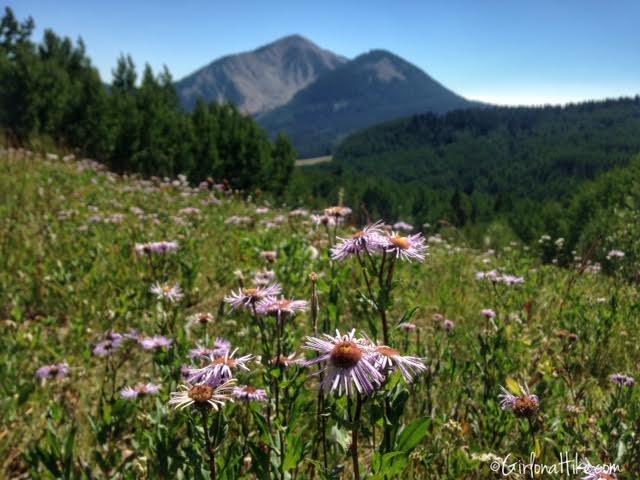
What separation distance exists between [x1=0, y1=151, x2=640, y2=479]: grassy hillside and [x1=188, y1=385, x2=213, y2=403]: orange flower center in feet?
0.64

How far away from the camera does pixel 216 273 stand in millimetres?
5258

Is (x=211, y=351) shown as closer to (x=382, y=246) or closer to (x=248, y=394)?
(x=248, y=394)

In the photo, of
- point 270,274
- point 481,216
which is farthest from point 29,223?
point 481,216

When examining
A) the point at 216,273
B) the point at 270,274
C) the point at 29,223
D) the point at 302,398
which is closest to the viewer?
the point at 302,398

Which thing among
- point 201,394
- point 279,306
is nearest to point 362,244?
point 279,306

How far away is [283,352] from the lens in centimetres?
229

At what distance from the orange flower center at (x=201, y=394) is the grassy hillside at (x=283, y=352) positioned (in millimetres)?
194

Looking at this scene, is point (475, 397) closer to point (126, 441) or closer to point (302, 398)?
point (302, 398)

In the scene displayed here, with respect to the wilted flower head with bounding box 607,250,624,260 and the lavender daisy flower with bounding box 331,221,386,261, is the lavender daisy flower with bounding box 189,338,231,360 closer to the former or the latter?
the lavender daisy flower with bounding box 331,221,386,261

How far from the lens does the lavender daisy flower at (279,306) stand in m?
1.90

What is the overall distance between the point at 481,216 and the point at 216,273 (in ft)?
406

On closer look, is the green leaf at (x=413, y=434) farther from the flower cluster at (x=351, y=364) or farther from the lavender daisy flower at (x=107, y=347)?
the lavender daisy flower at (x=107, y=347)

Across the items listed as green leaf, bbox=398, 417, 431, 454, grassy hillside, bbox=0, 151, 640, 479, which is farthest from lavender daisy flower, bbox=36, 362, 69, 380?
green leaf, bbox=398, 417, 431, 454

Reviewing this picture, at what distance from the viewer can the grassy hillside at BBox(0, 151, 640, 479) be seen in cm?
182
